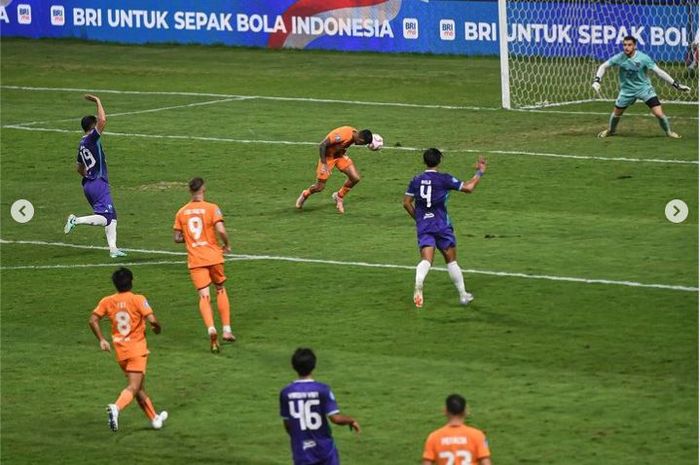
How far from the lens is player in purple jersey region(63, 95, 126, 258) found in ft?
78.1

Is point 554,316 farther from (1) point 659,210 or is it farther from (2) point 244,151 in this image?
(2) point 244,151

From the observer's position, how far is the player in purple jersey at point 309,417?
13.5 metres

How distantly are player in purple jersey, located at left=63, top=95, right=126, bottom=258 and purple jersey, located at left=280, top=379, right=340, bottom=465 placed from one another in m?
11.1

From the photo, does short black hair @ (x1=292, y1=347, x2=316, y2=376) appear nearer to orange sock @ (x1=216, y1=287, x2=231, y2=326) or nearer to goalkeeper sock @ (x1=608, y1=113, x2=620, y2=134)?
orange sock @ (x1=216, y1=287, x2=231, y2=326)

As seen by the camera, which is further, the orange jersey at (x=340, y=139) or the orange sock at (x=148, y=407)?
the orange jersey at (x=340, y=139)

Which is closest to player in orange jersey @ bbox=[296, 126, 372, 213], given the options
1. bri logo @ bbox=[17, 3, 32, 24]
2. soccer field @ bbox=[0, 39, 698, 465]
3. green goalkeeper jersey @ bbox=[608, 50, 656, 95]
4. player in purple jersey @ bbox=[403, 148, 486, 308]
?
soccer field @ bbox=[0, 39, 698, 465]

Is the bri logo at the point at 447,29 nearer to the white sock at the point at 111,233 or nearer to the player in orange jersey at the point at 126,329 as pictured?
the white sock at the point at 111,233

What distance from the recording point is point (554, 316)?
66.2 feet

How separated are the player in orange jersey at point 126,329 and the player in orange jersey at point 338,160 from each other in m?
9.70

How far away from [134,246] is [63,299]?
336cm

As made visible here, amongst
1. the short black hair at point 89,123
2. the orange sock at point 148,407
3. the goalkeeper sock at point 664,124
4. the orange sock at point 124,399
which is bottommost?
the orange sock at point 148,407

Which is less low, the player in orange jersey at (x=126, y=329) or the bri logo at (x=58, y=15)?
the bri logo at (x=58, y=15)

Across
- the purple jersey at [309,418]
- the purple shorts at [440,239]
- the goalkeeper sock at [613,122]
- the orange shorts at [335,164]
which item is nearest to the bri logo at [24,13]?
the goalkeeper sock at [613,122]

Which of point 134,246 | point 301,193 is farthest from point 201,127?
point 134,246
